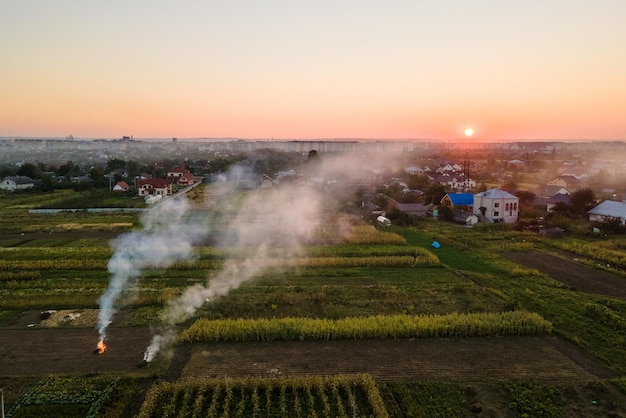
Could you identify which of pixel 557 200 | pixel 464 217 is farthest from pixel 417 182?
pixel 464 217

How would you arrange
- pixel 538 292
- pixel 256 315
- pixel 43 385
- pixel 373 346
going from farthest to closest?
pixel 538 292, pixel 256 315, pixel 373 346, pixel 43 385

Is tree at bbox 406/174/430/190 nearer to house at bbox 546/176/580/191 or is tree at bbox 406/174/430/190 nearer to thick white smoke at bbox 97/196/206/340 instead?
house at bbox 546/176/580/191

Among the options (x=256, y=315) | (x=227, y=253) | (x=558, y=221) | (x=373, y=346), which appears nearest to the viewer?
(x=373, y=346)

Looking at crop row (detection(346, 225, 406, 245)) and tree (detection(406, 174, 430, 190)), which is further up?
tree (detection(406, 174, 430, 190))

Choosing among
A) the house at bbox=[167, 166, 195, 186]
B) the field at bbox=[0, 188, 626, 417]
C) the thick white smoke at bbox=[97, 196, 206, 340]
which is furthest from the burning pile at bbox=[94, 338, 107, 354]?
the house at bbox=[167, 166, 195, 186]

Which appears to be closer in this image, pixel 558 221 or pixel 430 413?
pixel 430 413

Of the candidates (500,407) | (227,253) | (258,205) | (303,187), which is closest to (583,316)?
(500,407)

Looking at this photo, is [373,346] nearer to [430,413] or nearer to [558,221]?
[430,413]
